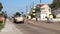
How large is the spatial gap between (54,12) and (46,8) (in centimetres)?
2414

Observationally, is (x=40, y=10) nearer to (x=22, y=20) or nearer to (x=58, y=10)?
(x=58, y=10)

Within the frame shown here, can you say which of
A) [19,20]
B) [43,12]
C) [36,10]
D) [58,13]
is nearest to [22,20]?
[19,20]

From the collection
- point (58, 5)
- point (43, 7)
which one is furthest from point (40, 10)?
point (58, 5)

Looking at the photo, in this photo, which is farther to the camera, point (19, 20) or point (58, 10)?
point (58, 10)

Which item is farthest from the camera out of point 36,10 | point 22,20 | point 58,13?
point 36,10

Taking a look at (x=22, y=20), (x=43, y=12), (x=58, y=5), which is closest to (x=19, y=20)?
(x=22, y=20)

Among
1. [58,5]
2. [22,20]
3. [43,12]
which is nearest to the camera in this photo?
[22,20]

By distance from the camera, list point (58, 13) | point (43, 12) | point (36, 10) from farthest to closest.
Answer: point (36, 10) < point (43, 12) < point (58, 13)

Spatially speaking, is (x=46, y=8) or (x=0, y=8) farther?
(x=46, y=8)

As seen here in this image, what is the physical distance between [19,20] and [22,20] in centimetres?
88

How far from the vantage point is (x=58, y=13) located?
5212 inches

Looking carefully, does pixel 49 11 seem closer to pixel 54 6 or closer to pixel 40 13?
pixel 40 13

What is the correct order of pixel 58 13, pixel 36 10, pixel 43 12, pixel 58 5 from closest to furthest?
pixel 58 5 → pixel 58 13 → pixel 43 12 → pixel 36 10

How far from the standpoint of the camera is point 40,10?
525 feet
